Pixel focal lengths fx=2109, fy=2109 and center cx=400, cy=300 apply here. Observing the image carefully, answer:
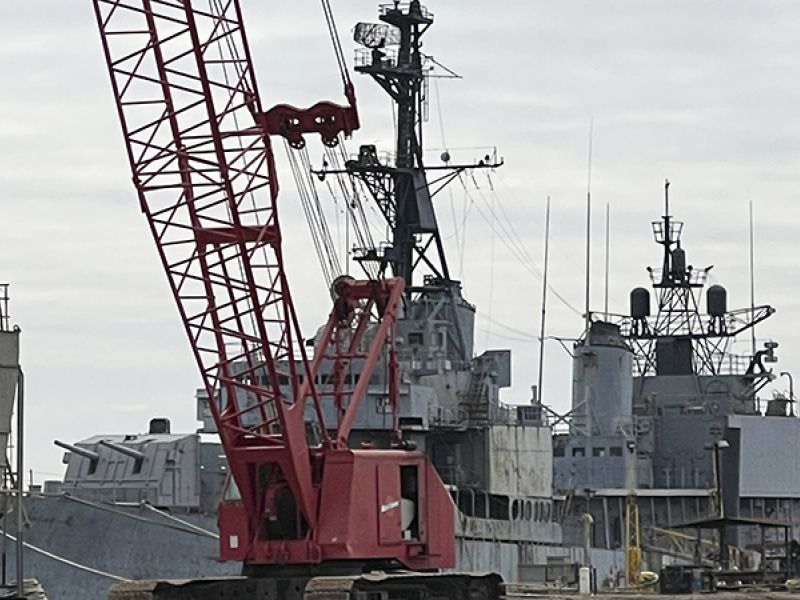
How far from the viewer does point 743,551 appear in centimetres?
6481

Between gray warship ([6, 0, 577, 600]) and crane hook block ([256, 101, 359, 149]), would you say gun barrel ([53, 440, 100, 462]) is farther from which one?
crane hook block ([256, 101, 359, 149])

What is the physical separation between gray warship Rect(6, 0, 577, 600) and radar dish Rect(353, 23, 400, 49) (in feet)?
0.11

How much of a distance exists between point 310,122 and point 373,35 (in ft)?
97.2

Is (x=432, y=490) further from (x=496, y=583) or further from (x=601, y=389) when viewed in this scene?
(x=601, y=389)

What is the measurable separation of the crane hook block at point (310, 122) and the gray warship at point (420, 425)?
21919 mm

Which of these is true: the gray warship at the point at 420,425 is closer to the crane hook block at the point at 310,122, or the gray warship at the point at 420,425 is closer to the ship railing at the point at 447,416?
the ship railing at the point at 447,416

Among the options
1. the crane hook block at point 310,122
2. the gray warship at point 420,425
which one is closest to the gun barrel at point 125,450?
the gray warship at point 420,425

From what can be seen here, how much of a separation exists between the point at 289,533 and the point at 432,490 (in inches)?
98.8

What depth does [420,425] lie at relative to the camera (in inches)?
2539

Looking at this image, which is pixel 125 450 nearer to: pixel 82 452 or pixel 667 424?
pixel 82 452

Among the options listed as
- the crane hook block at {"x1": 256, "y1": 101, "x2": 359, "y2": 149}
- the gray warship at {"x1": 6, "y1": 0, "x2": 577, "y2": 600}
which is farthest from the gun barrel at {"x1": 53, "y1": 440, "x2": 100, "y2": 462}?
the crane hook block at {"x1": 256, "y1": 101, "x2": 359, "y2": 149}

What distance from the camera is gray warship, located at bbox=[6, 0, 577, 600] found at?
63.5 m

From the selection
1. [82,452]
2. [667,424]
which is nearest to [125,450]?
[82,452]

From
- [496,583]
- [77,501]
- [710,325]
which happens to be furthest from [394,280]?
[710,325]
